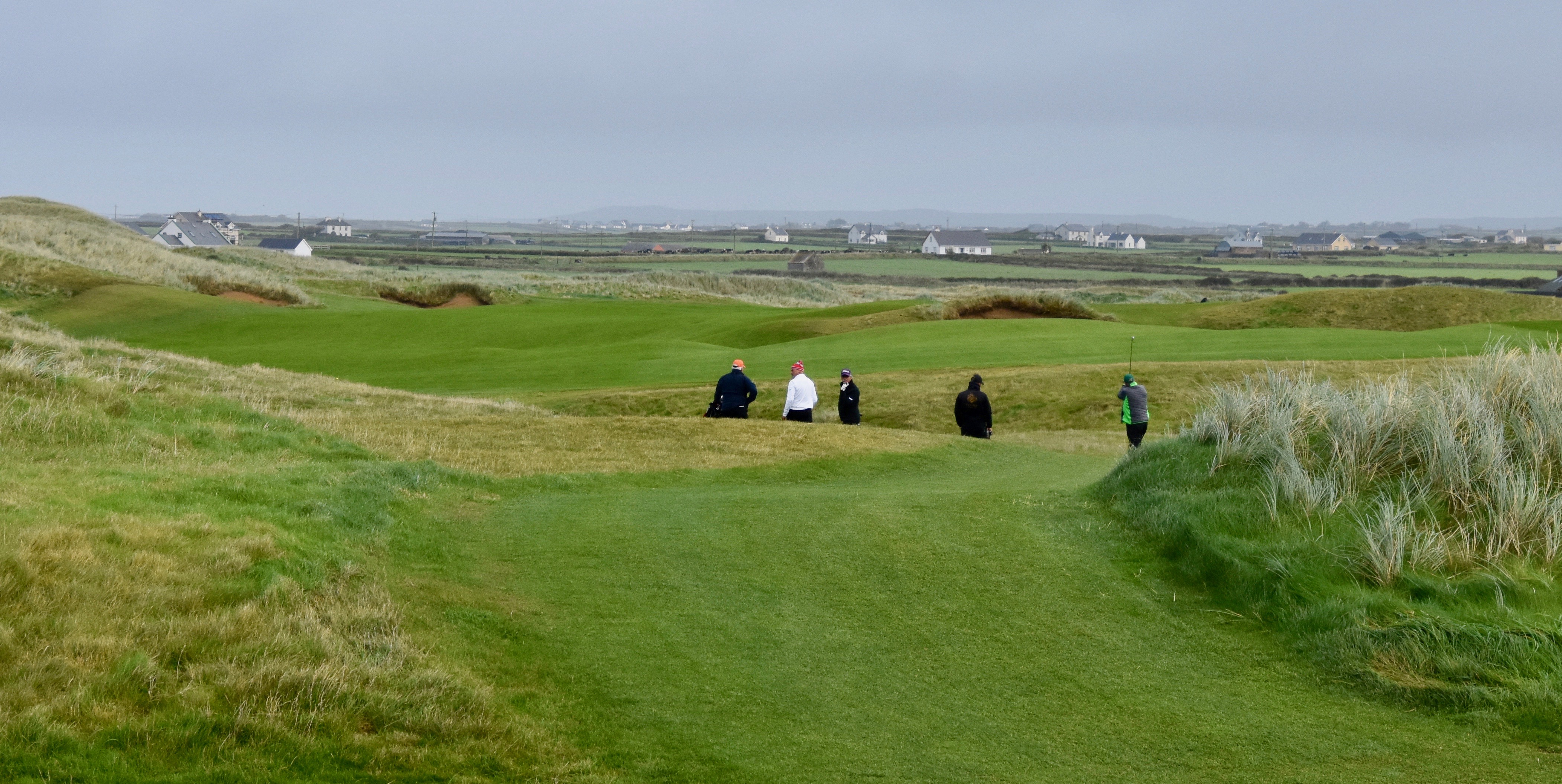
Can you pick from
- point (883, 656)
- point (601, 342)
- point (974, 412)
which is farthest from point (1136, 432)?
point (601, 342)

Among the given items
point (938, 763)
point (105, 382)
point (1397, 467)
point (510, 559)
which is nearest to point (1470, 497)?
point (1397, 467)

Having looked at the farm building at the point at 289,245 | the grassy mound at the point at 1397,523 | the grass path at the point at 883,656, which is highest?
the farm building at the point at 289,245

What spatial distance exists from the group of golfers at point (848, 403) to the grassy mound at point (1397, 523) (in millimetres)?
8987

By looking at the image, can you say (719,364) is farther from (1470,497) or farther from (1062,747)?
(1062,747)

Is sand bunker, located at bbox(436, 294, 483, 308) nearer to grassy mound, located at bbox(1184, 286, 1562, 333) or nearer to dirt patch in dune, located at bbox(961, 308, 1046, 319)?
dirt patch in dune, located at bbox(961, 308, 1046, 319)

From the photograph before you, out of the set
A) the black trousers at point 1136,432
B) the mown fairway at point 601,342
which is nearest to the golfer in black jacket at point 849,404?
the black trousers at point 1136,432

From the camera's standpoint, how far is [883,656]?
8789 mm

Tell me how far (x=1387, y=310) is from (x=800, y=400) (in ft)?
120

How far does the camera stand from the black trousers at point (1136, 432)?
77.9 feet

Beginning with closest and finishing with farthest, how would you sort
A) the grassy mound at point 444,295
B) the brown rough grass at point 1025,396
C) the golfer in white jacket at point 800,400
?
1. the golfer in white jacket at point 800,400
2. the brown rough grass at point 1025,396
3. the grassy mound at point 444,295

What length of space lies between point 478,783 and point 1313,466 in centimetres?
886

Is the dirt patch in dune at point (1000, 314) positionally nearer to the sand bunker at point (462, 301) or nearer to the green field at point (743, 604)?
the sand bunker at point (462, 301)

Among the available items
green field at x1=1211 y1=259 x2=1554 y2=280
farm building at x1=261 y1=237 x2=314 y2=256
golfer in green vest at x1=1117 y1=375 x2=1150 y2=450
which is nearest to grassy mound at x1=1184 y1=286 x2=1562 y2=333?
golfer in green vest at x1=1117 y1=375 x2=1150 y2=450

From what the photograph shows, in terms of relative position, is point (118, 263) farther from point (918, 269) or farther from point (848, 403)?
point (918, 269)
